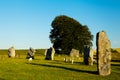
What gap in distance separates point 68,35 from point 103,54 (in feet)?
215

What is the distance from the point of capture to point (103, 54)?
92.5 feet

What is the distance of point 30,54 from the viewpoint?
56500 millimetres

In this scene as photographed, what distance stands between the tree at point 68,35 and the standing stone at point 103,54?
62471 mm

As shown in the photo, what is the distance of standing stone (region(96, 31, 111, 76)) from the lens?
1098 inches

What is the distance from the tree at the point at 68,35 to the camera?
92012mm

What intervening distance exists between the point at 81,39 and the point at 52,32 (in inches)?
402

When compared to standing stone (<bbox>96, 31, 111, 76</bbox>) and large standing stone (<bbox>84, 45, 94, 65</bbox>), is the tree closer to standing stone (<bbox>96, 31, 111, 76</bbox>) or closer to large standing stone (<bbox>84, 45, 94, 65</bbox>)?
large standing stone (<bbox>84, 45, 94, 65</bbox>)

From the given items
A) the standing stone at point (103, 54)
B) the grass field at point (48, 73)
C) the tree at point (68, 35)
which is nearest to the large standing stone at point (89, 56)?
the grass field at point (48, 73)

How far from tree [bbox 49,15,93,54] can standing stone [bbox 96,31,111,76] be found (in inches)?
2459

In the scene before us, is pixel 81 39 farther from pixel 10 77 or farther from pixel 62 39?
pixel 10 77

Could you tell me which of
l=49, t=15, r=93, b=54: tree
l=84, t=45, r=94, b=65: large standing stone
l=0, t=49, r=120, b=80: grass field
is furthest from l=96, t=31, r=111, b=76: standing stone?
l=49, t=15, r=93, b=54: tree

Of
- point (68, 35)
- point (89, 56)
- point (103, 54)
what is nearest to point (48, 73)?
point (103, 54)

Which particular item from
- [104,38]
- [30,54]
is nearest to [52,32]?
[30,54]

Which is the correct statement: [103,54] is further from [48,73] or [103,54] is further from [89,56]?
[89,56]
